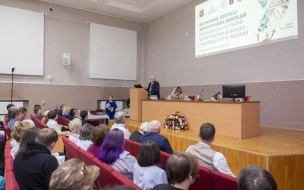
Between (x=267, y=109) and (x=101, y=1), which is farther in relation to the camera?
(x=101, y=1)

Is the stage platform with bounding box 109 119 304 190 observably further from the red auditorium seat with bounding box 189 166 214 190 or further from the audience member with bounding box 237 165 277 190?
the audience member with bounding box 237 165 277 190

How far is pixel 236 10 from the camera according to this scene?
6.66 metres

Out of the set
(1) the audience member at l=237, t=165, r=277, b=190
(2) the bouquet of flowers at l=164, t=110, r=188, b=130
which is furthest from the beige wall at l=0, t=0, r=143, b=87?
(1) the audience member at l=237, t=165, r=277, b=190

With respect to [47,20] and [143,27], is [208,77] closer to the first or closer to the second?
[143,27]

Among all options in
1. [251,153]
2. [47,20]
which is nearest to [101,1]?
[47,20]

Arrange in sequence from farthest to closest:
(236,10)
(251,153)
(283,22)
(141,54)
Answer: (141,54)
(236,10)
(283,22)
(251,153)

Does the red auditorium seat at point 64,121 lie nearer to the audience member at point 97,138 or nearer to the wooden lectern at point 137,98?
the wooden lectern at point 137,98

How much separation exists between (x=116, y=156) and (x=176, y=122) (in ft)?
11.3

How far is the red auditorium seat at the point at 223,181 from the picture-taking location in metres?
1.67

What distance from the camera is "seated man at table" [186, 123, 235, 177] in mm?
2209

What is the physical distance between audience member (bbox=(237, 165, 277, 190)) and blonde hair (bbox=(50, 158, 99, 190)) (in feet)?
2.65

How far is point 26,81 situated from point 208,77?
21.3 feet

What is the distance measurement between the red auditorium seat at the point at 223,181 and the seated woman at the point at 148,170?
1.28 ft

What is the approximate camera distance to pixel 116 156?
7.28 feet
